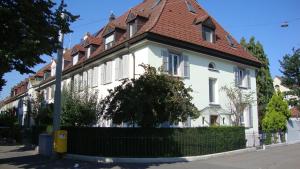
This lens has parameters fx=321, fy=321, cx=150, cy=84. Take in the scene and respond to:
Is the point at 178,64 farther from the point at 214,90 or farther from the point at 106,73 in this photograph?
the point at 106,73

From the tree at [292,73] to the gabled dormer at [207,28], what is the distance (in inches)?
672

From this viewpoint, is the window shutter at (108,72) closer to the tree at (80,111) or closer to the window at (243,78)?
the tree at (80,111)

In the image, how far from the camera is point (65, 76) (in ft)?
101

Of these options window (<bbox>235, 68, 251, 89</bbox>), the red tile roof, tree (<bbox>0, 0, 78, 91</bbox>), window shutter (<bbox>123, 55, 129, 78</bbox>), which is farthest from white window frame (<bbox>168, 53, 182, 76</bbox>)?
tree (<bbox>0, 0, 78, 91</bbox>)

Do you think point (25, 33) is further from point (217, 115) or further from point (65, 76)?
point (65, 76)

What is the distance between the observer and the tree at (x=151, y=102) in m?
14.3

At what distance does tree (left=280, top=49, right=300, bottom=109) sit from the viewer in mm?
36312

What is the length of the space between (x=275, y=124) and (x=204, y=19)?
1013 cm

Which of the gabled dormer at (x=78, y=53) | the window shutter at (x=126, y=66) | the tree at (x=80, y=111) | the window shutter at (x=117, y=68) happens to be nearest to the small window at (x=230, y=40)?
the window shutter at (x=126, y=66)

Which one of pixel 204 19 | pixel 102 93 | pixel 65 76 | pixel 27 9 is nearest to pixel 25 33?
pixel 27 9

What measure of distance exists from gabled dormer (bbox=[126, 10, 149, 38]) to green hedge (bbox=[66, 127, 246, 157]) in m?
7.59

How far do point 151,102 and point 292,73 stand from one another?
91.8ft

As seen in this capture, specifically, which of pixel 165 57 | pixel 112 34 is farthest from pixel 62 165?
pixel 112 34

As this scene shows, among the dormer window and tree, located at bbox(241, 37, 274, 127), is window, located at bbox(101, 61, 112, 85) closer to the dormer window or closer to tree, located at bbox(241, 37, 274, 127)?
the dormer window
